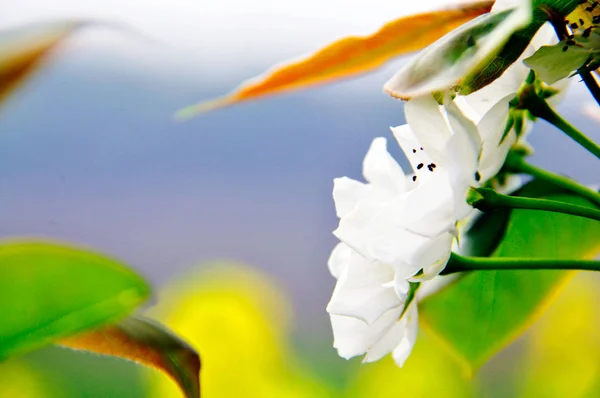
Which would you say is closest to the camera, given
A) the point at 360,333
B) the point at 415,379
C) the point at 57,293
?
the point at 57,293

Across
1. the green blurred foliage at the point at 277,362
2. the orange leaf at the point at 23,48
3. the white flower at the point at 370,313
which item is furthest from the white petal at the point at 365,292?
the green blurred foliage at the point at 277,362

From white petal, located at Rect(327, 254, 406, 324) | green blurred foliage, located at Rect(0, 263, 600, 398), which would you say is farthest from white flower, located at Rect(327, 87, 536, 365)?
green blurred foliage, located at Rect(0, 263, 600, 398)

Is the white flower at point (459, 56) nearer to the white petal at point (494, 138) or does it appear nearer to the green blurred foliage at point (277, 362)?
the white petal at point (494, 138)

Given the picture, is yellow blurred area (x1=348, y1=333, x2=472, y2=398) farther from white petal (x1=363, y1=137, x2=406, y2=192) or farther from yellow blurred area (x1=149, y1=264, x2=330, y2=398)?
white petal (x1=363, y1=137, x2=406, y2=192)

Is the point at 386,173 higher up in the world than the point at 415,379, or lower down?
higher up

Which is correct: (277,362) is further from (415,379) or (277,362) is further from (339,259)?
(339,259)

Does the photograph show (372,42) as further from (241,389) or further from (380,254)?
(241,389)

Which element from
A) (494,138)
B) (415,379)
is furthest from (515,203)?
(415,379)
